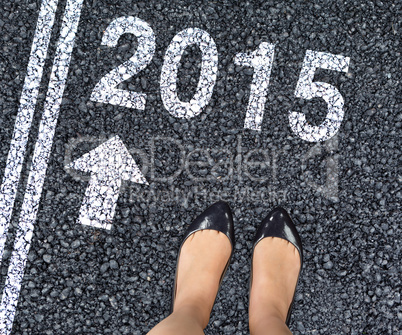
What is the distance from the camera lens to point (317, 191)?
7.82ft

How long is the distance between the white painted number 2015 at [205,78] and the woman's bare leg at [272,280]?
769 mm

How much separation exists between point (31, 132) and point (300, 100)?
1.86m

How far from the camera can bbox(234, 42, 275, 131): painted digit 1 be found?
2430 millimetres

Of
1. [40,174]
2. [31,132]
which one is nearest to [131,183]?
[40,174]

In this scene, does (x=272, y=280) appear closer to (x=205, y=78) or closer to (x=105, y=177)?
(x=105, y=177)

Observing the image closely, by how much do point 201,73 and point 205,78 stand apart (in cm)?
4

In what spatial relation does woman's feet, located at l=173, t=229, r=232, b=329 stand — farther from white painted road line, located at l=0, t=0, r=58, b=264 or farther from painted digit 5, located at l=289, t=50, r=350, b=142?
white painted road line, located at l=0, t=0, r=58, b=264

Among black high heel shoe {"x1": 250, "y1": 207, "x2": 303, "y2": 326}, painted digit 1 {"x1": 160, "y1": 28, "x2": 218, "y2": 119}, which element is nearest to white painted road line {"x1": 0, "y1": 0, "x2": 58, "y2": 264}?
painted digit 1 {"x1": 160, "y1": 28, "x2": 218, "y2": 119}

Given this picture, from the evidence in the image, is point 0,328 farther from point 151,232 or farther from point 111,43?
point 111,43

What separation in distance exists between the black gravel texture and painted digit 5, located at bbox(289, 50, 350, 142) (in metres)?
0.04

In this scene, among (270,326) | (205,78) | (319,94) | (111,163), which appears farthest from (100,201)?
(319,94)

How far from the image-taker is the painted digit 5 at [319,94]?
2.41 m

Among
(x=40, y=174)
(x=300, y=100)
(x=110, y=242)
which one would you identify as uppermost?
(x=300, y=100)

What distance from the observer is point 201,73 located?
246cm
